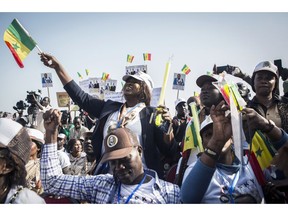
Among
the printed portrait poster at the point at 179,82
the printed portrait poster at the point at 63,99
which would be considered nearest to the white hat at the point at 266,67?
the printed portrait poster at the point at 179,82

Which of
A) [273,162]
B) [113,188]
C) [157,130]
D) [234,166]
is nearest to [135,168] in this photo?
[113,188]

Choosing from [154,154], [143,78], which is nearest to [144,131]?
[154,154]

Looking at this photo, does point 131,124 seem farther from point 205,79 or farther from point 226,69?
point 226,69

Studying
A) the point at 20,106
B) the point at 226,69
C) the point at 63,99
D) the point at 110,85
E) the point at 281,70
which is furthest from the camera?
the point at 20,106

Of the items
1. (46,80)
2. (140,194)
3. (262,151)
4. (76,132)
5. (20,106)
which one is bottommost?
(76,132)

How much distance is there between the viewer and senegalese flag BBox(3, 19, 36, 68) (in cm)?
377

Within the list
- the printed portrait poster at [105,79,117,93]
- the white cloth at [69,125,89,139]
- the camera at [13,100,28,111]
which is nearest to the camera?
the white cloth at [69,125,89,139]

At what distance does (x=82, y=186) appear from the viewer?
2.84m

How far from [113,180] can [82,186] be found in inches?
9.4

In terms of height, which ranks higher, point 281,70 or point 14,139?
point 281,70

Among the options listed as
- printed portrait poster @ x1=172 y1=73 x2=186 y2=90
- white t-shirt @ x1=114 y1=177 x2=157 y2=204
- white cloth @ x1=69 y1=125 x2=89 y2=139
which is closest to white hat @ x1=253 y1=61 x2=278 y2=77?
white t-shirt @ x1=114 y1=177 x2=157 y2=204

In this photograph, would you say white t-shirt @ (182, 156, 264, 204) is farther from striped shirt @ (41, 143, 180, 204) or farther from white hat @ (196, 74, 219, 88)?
white hat @ (196, 74, 219, 88)

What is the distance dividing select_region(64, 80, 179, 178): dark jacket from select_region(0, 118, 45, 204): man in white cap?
1322 millimetres
